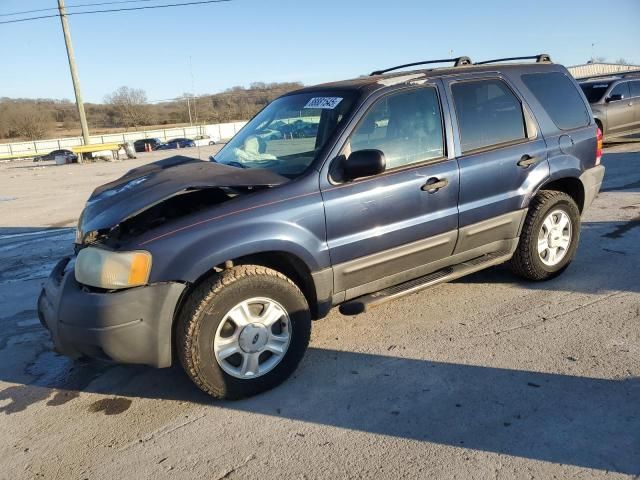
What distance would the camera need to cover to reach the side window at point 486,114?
404 centimetres

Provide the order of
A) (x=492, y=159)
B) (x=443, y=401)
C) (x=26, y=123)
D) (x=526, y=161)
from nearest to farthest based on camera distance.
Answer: (x=443, y=401), (x=492, y=159), (x=526, y=161), (x=26, y=123)

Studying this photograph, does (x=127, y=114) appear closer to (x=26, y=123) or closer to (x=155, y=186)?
(x=26, y=123)

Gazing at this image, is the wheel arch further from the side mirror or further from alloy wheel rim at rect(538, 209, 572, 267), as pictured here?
the side mirror

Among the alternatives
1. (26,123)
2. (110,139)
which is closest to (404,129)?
(110,139)

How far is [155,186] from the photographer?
3.20 m

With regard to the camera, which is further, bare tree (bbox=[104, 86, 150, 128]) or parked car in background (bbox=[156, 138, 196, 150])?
bare tree (bbox=[104, 86, 150, 128])

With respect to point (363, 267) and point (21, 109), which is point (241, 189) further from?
point (21, 109)

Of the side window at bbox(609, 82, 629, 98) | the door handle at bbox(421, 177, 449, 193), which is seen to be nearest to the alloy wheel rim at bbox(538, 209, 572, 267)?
the door handle at bbox(421, 177, 449, 193)

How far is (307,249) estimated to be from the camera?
328 cm

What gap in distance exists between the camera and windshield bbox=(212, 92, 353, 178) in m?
3.59

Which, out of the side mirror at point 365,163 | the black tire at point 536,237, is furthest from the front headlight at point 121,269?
the black tire at point 536,237

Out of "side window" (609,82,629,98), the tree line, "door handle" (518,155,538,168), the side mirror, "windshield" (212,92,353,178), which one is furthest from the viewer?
the tree line

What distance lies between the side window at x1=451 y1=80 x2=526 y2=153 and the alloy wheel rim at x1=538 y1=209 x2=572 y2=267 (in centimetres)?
83

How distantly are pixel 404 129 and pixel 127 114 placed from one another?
297 feet
